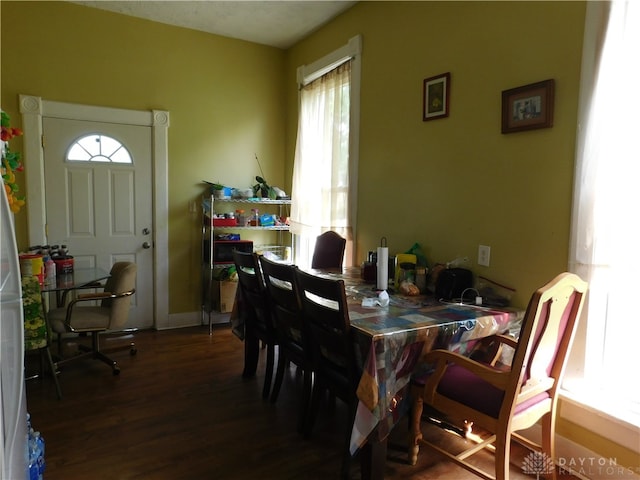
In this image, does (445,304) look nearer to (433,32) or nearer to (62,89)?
(433,32)

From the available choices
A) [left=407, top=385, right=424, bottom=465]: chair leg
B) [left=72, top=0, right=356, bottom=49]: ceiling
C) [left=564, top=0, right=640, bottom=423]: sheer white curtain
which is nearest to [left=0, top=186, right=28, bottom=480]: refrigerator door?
[left=407, top=385, right=424, bottom=465]: chair leg

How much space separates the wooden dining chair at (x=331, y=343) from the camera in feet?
5.98

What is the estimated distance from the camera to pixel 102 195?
3.87 metres

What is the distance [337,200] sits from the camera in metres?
3.69

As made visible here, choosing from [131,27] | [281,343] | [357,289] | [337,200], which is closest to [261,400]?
[281,343]

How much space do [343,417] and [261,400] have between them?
544mm

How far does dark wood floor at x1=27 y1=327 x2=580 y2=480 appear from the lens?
2.02 metres

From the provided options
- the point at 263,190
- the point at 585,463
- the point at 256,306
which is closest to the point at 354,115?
the point at 263,190

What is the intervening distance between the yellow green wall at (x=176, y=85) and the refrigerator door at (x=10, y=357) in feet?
9.27

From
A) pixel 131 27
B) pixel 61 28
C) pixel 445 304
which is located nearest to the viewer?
pixel 445 304

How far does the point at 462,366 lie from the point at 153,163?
3370 millimetres

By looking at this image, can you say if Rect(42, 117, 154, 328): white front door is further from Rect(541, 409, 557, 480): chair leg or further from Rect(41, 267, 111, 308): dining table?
Rect(541, 409, 557, 480): chair leg

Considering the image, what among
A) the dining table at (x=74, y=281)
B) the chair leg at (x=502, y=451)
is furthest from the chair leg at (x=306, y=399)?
the dining table at (x=74, y=281)

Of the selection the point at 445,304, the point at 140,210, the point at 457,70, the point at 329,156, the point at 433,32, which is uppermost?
the point at 433,32
